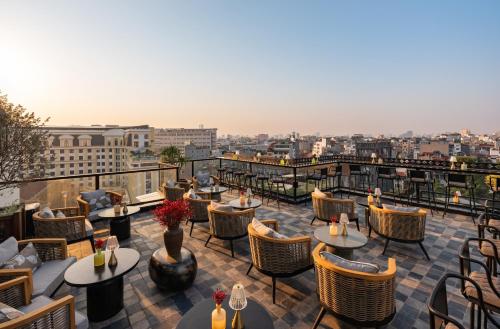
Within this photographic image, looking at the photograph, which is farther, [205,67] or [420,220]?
[205,67]

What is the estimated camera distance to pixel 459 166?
669 cm

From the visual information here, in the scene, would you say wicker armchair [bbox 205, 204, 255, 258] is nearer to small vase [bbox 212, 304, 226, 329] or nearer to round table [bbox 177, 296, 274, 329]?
round table [bbox 177, 296, 274, 329]

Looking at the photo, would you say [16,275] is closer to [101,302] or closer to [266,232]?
[101,302]

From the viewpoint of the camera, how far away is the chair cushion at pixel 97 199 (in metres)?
5.53

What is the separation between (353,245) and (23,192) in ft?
24.8

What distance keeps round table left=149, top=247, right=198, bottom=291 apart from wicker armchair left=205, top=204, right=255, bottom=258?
104 centimetres

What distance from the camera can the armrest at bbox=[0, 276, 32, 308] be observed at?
2.01 metres

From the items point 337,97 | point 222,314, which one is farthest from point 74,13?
point 337,97

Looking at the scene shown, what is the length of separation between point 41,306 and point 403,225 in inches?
199

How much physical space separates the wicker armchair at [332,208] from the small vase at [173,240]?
10.7ft

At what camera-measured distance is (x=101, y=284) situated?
2383mm

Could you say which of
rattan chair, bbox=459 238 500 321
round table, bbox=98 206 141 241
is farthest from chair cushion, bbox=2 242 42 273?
rattan chair, bbox=459 238 500 321

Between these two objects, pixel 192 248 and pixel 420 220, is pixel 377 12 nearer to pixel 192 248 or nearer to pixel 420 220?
pixel 420 220

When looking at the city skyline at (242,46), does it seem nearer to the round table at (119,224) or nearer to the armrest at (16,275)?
the round table at (119,224)
